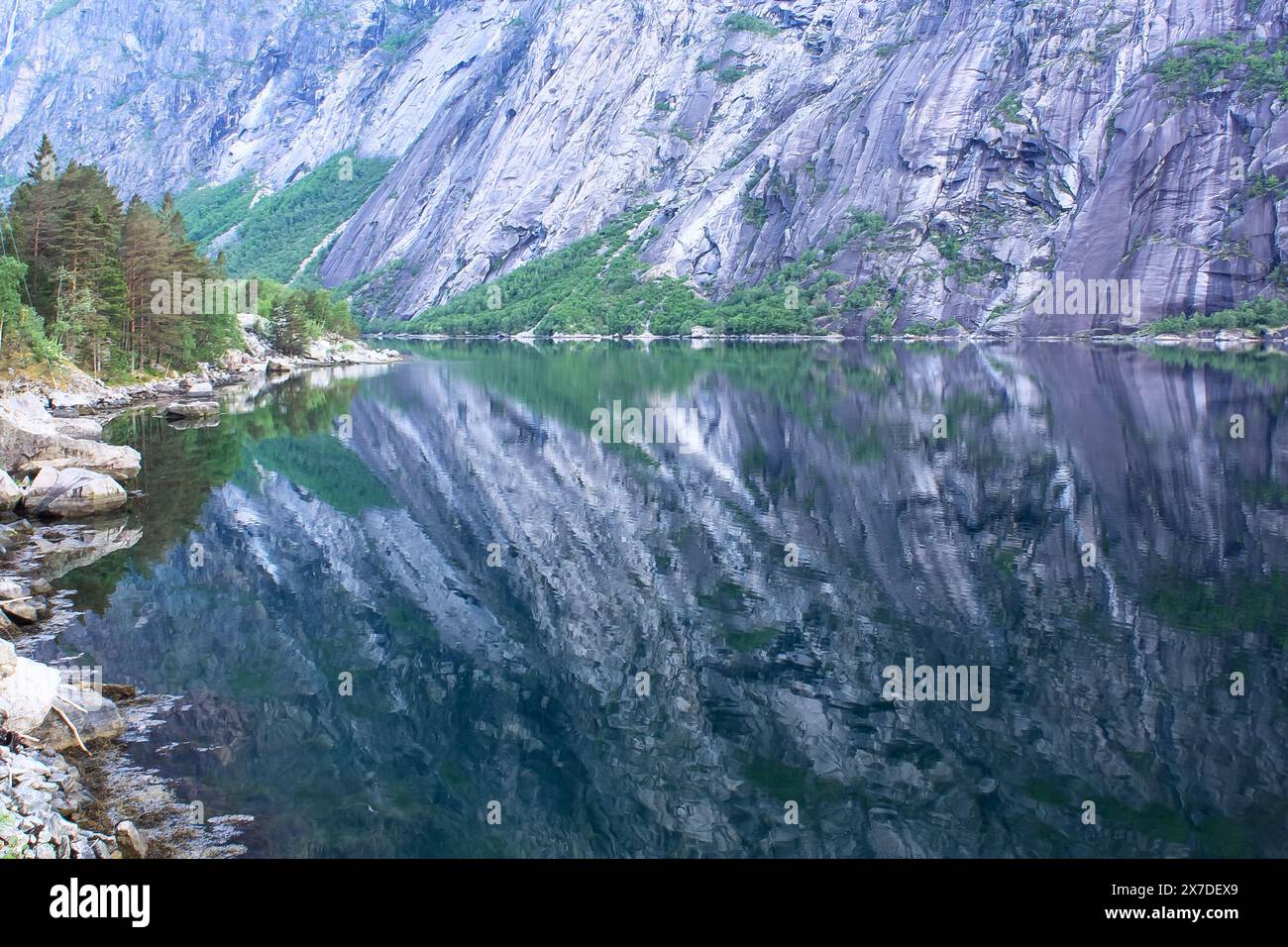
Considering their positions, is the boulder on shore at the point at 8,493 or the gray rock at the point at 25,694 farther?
the boulder on shore at the point at 8,493

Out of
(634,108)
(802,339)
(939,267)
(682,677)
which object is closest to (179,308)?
(682,677)

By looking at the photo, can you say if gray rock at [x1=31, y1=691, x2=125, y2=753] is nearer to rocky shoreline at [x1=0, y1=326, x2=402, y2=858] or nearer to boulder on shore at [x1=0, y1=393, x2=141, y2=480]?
rocky shoreline at [x1=0, y1=326, x2=402, y2=858]

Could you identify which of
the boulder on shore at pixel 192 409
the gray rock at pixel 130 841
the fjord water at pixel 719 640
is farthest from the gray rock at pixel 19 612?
the boulder on shore at pixel 192 409

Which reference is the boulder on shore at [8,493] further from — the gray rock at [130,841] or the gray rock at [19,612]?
the gray rock at [130,841]

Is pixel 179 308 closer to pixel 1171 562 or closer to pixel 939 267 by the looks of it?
pixel 1171 562

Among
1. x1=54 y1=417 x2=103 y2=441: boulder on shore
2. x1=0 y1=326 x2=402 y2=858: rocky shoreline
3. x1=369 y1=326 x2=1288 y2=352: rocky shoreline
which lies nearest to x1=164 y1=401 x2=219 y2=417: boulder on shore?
x1=0 y1=326 x2=402 y2=858: rocky shoreline
